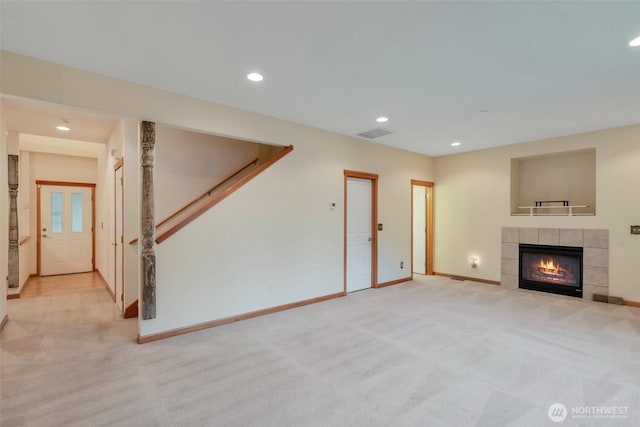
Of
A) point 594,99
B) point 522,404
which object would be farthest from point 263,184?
point 594,99

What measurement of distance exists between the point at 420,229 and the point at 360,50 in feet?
17.8

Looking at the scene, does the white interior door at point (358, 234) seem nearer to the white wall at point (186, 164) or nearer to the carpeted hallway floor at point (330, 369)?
the carpeted hallway floor at point (330, 369)

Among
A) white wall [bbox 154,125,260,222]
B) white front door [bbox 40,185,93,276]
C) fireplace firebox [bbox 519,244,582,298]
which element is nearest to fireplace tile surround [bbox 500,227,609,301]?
fireplace firebox [bbox 519,244,582,298]

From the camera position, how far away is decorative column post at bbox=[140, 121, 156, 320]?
328 centimetres

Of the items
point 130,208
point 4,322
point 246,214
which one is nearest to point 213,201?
point 246,214

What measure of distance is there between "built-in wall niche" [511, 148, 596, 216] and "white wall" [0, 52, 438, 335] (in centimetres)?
276

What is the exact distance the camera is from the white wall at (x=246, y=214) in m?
2.98

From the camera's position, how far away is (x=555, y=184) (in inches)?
228

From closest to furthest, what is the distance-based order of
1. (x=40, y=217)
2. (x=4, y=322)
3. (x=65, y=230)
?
(x=4, y=322), (x=40, y=217), (x=65, y=230)

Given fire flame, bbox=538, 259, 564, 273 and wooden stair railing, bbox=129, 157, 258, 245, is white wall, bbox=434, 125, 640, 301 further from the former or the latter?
wooden stair railing, bbox=129, 157, 258, 245

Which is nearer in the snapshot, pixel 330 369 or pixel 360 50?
pixel 360 50

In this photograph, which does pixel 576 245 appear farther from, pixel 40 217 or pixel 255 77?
pixel 40 217

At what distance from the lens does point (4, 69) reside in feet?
8.53

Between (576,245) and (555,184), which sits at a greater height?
(555,184)
